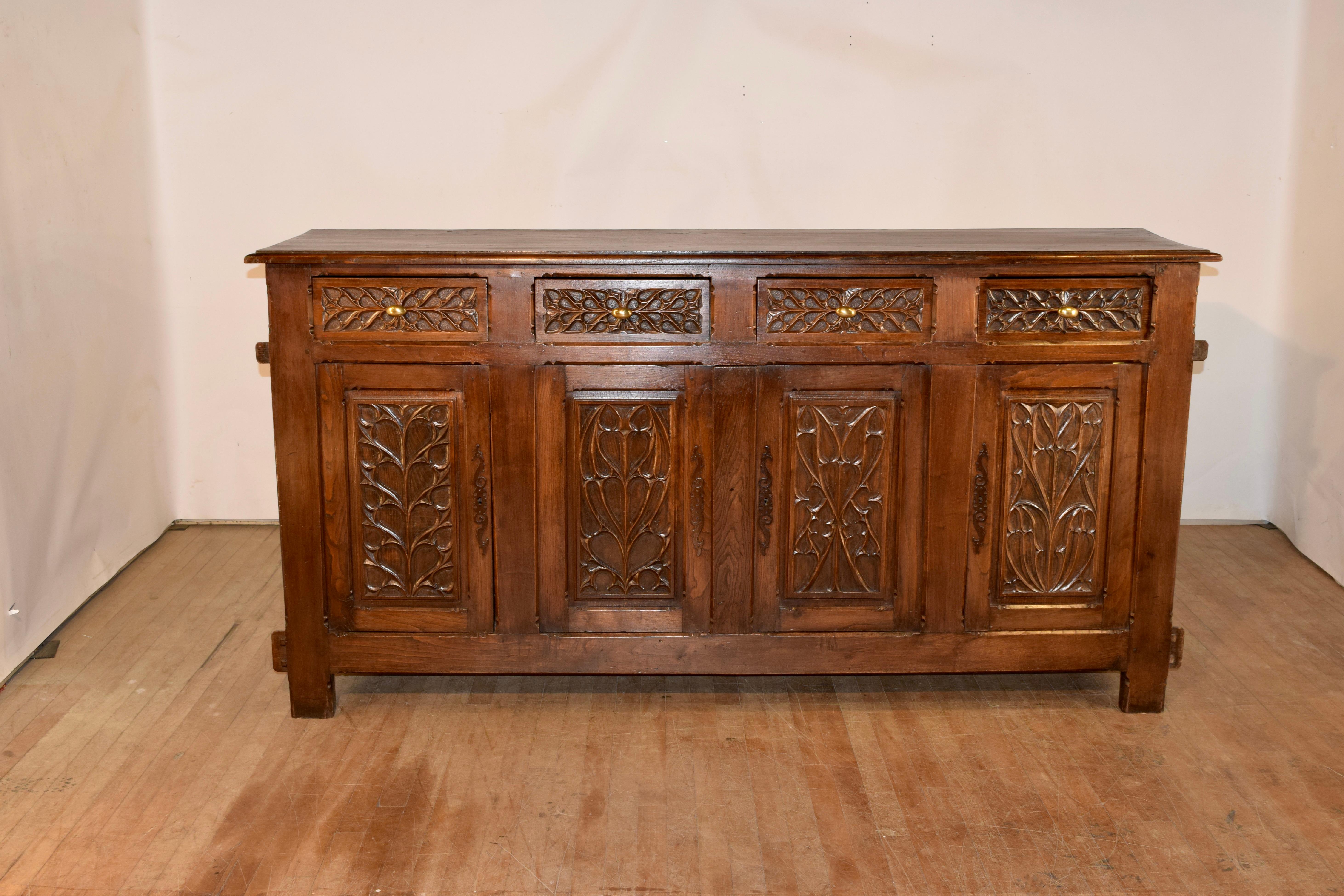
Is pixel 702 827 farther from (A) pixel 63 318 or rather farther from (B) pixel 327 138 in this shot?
(B) pixel 327 138

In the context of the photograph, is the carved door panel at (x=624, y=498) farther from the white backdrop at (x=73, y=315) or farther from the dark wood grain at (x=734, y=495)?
the white backdrop at (x=73, y=315)

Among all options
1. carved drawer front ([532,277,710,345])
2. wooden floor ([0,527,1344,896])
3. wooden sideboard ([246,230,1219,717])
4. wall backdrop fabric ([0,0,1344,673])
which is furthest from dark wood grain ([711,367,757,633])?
wall backdrop fabric ([0,0,1344,673])

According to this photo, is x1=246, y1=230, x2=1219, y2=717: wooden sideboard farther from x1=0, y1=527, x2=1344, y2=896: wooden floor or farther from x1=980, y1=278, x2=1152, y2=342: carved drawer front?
x1=0, y1=527, x2=1344, y2=896: wooden floor

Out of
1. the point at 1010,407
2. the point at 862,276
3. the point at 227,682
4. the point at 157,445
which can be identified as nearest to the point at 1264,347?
the point at 1010,407

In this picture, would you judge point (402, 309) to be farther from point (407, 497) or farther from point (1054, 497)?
point (1054, 497)

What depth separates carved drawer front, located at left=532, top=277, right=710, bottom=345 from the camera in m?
2.51

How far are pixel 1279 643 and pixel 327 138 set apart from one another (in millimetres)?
3015

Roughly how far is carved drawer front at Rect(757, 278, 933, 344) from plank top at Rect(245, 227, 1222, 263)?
0.22 ft

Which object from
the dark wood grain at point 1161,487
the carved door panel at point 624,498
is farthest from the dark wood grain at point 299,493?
the dark wood grain at point 1161,487

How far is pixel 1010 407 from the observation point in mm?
2580

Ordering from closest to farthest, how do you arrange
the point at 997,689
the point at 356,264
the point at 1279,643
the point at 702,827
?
1. the point at 702,827
2. the point at 356,264
3. the point at 997,689
4. the point at 1279,643

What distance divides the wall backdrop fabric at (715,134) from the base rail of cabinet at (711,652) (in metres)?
1.26

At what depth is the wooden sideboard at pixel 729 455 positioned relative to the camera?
99.1 inches

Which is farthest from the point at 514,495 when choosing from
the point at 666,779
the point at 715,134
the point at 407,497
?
the point at 715,134
